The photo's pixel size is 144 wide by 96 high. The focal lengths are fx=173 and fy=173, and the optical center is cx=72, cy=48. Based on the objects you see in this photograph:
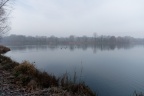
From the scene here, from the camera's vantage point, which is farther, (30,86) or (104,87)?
(104,87)

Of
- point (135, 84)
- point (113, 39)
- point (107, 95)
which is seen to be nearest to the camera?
point (107, 95)

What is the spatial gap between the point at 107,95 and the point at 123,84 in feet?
11.7

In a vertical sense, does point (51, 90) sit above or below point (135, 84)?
above

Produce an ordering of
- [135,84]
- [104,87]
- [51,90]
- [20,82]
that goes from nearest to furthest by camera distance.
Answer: [51,90] → [20,82] → [104,87] → [135,84]

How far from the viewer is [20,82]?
784cm

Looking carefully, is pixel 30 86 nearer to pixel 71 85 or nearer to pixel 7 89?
pixel 7 89

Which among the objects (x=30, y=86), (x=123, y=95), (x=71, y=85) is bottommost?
(x=123, y=95)

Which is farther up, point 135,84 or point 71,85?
point 71,85

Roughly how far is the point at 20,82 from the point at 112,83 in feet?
30.5

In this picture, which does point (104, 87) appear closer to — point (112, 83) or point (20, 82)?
point (112, 83)

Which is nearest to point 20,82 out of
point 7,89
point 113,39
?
point 7,89

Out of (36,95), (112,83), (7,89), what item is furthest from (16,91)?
(112,83)

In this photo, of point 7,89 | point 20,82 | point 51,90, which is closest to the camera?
point 7,89

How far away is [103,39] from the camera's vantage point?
488 ft
